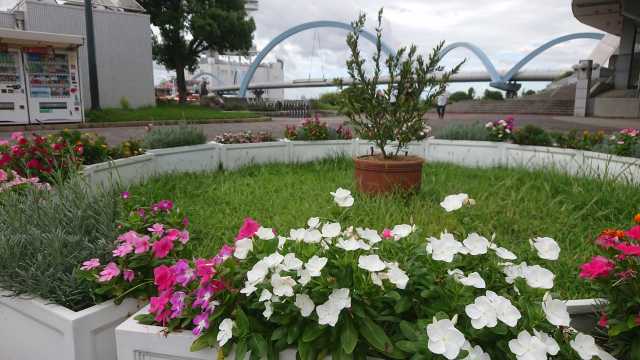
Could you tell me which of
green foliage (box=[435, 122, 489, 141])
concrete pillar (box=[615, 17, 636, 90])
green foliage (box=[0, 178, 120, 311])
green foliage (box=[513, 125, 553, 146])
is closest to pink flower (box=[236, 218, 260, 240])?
green foliage (box=[0, 178, 120, 311])

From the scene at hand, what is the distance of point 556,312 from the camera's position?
1401 millimetres

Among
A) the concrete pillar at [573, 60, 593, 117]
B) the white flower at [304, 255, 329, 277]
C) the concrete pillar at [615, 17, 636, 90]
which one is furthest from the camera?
the concrete pillar at [615, 17, 636, 90]

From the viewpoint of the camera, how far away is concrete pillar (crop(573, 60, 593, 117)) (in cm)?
2317

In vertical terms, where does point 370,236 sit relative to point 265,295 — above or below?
above

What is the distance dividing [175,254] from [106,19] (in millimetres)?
19028

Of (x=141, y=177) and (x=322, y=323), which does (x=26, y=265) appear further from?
(x=141, y=177)

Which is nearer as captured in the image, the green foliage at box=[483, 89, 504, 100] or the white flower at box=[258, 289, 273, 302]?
the white flower at box=[258, 289, 273, 302]

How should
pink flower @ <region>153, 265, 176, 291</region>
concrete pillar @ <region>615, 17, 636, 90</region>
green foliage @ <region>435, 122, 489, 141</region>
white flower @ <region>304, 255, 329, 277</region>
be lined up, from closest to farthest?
white flower @ <region>304, 255, 329, 277</region> < pink flower @ <region>153, 265, 176, 291</region> < green foliage @ <region>435, 122, 489, 141</region> < concrete pillar @ <region>615, 17, 636, 90</region>

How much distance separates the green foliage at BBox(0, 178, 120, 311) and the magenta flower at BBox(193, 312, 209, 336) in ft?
2.33

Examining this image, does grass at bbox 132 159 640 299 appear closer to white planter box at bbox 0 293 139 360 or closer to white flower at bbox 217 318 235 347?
white planter box at bbox 0 293 139 360

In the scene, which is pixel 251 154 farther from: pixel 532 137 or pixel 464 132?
pixel 532 137

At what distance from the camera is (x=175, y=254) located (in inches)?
93.5

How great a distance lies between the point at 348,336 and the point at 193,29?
2577 centimetres

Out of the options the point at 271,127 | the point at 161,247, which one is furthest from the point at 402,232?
the point at 271,127
